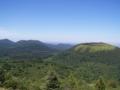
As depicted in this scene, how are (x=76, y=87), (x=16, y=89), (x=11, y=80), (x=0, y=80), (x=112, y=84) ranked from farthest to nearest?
(x=112, y=84) → (x=76, y=87) → (x=0, y=80) → (x=11, y=80) → (x=16, y=89)

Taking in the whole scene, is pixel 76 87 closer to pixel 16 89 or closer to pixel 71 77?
pixel 71 77

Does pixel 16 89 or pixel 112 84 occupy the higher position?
pixel 16 89

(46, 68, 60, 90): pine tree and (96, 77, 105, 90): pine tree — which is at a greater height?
(46, 68, 60, 90): pine tree

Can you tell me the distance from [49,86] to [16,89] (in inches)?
317

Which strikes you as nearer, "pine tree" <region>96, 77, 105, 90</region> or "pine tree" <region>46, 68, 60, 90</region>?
"pine tree" <region>46, 68, 60, 90</region>

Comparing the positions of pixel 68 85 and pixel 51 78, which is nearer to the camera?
pixel 51 78

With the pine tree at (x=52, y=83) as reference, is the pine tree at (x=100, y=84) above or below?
below

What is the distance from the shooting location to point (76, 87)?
7619 centimetres

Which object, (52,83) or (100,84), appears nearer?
(52,83)

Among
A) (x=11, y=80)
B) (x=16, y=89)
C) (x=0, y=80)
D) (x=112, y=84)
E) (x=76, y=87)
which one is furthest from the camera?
(x=112, y=84)

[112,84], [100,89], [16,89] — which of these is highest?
[16,89]

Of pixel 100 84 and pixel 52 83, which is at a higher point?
pixel 52 83

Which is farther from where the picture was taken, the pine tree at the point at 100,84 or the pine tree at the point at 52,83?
the pine tree at the point at 100,84

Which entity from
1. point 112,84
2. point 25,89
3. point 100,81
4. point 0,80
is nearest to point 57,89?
point 25,89
